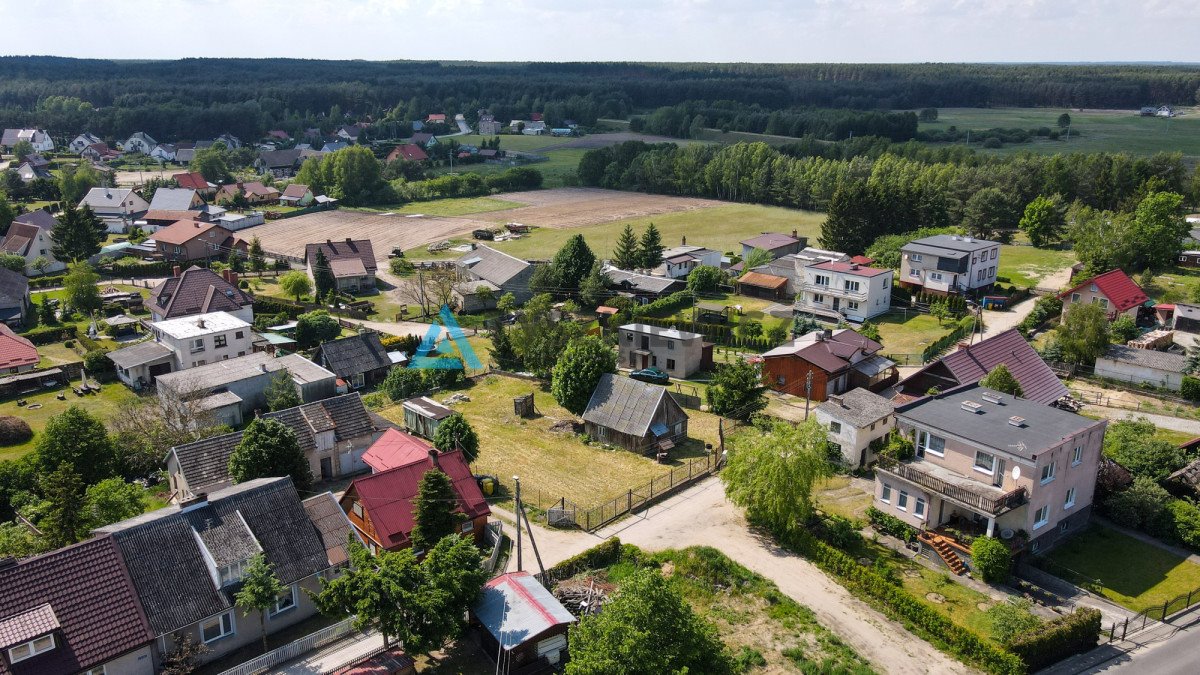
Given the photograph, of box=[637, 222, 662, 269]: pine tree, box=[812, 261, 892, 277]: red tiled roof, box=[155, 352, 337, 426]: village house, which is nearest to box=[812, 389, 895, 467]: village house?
box=[812, 261, 892, 277]: red tiled roof

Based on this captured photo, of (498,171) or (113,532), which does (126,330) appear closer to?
(113,532)

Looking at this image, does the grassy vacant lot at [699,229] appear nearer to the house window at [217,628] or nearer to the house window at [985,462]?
the house window at [985,462]

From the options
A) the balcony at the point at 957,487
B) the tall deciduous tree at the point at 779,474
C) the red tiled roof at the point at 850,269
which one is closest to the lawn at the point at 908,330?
the red tiled roof at the point at 850,269

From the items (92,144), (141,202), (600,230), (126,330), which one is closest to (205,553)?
(126,330)

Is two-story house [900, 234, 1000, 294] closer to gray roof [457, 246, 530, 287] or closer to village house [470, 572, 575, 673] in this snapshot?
gray roof [457, 246, 530, 287]

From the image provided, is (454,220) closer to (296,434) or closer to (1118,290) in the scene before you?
(296,434)

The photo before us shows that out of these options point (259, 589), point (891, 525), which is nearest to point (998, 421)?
point (891, 525)

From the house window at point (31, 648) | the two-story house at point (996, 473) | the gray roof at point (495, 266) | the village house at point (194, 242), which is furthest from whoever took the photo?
the village house at point (194, 242)
